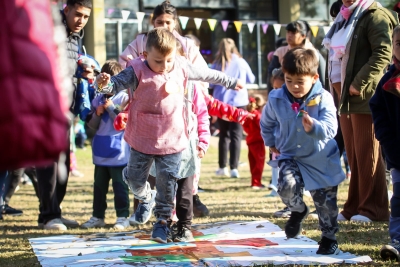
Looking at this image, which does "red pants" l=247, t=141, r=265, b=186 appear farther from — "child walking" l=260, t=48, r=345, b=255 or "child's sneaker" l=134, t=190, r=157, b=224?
"child walking" l=260, t=48, r=345, b=255

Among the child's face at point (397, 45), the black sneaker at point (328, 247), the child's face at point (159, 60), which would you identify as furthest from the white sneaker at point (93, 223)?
the child's face at point (397, 45)

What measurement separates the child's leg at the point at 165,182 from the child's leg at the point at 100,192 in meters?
1.63

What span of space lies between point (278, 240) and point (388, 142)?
50.0 inches

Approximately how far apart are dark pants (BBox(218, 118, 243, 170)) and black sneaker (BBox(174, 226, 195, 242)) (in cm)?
528

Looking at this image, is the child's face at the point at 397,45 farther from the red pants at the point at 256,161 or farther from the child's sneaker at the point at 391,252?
the red pants at the point at 256,161

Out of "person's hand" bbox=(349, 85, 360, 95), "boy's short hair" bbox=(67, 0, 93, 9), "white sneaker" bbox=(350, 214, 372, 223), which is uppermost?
"boy's short hair" bbox=(67, 0, 93, 9)

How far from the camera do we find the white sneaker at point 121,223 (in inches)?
261

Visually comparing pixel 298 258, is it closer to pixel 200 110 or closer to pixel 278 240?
pixel 278 240

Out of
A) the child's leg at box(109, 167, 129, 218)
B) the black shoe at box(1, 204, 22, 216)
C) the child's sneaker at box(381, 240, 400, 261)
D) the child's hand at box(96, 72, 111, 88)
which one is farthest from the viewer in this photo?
the black shoe at box(1, 204, 22, 216)

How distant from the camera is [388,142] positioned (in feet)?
15.8

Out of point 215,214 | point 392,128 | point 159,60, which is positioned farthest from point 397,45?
point 215,214

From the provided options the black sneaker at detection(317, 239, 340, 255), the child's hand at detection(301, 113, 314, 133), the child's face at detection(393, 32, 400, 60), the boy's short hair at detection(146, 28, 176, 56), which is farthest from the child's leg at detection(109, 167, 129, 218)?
the child's face at detection(393, 32, 400, 60)

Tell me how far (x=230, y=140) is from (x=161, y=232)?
5746mm

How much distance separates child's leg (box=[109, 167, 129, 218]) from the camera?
6895 millimetres
